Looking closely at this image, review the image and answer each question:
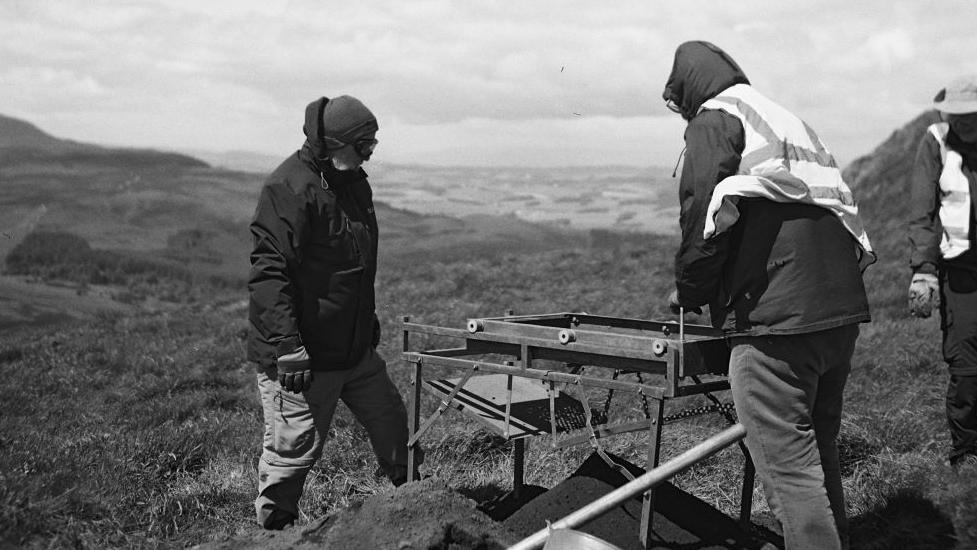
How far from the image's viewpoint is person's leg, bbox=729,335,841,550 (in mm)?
3498

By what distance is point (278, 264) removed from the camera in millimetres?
4414

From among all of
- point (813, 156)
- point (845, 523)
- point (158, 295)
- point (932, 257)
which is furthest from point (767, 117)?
point (158, 295)

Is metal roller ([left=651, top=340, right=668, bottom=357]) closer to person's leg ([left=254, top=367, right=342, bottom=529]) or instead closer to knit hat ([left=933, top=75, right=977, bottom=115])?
person's leg ([left=254, top=367, right=342, bottom=529])

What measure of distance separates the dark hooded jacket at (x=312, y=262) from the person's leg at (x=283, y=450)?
0.17 metres

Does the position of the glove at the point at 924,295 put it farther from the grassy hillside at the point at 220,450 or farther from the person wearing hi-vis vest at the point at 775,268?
the person wearing hi-vis vest at the point at 775,268

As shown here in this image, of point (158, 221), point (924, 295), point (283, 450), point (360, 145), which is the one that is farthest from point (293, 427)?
point (158, 221)

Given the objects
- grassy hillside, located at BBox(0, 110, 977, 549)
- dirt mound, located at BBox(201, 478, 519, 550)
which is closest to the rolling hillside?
grassy hillside, located at BBox(0, 110, 977, 549)

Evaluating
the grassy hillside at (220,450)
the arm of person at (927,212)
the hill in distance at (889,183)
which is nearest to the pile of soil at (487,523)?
the grassy hillside at (220,450)

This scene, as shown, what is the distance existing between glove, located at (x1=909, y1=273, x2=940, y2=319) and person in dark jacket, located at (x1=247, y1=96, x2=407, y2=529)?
305 centimetres

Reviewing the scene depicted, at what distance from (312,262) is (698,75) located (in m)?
2.08

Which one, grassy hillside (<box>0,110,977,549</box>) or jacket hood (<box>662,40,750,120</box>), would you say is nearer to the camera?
jacket hood (<box>662,40,750,120</box>)

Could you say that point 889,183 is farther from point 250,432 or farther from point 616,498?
point 616,498

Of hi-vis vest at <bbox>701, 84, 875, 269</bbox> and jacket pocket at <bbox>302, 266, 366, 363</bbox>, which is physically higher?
hi-vis vest at <bbox>701, 84, 875, 269</bbox>

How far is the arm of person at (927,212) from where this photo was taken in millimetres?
5234
